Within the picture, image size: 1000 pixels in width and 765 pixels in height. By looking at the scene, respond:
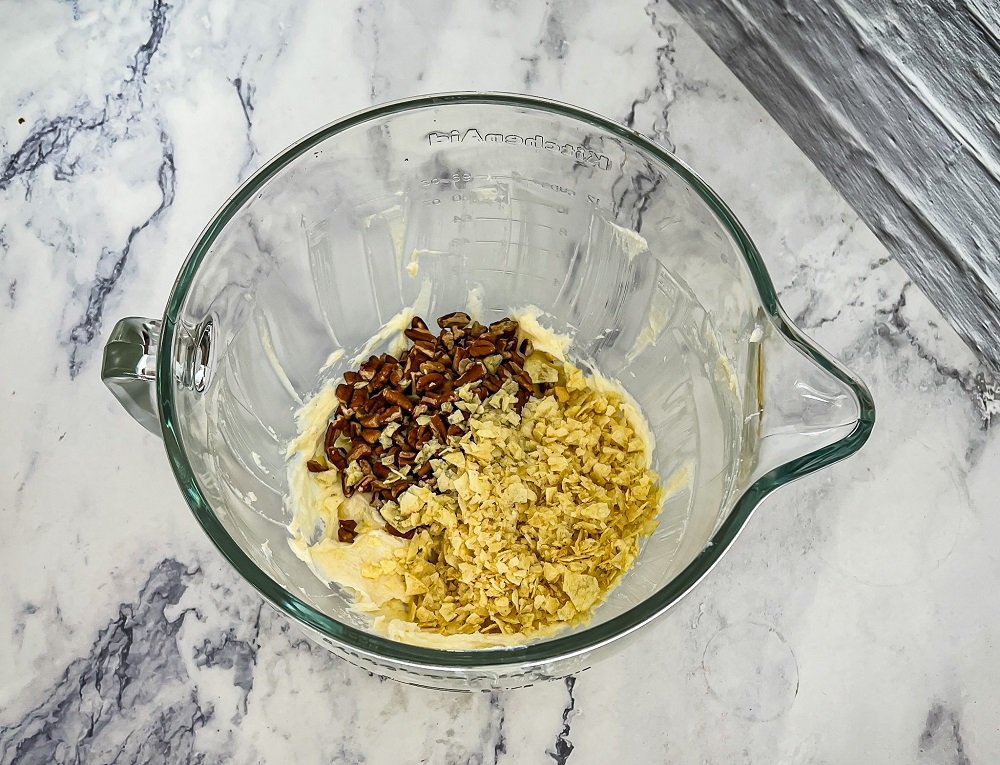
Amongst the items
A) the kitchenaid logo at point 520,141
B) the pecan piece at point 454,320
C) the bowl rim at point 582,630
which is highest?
the kitchenaid logo at point 520,141

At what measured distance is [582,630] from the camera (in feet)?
3.10

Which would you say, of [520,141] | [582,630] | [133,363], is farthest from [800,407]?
[133,363]

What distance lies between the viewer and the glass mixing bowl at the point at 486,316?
926 mm

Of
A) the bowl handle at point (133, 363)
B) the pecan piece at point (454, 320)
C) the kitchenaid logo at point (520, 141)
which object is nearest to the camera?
the bowl handle at point (133, 363)

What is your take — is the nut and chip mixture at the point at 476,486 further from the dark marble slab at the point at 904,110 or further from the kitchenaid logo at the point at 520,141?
the dark marble slab at the point at 904,110

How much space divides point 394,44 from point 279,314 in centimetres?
50

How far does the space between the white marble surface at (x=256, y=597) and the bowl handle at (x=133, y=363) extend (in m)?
0.25

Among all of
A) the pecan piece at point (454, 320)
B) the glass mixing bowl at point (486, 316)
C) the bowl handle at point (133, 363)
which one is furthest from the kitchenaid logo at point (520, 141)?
Result: the bowl handle at point (133, 363)

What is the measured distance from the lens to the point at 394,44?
4.66ft

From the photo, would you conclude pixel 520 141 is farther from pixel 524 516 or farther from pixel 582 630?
pixel 582 630

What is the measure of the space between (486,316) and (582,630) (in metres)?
0.50

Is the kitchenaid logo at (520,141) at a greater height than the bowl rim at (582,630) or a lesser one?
greater

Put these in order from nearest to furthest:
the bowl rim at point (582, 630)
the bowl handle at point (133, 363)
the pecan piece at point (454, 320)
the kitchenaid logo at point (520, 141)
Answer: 1. the bowl rim at point (582, 630)
2. the bowl handle at point (133, 363)
3. the kitchenaid logo at point (520, 141)
4. the pecan piece at point (454, 320)

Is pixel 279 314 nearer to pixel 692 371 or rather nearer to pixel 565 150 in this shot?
pixel 565 150
